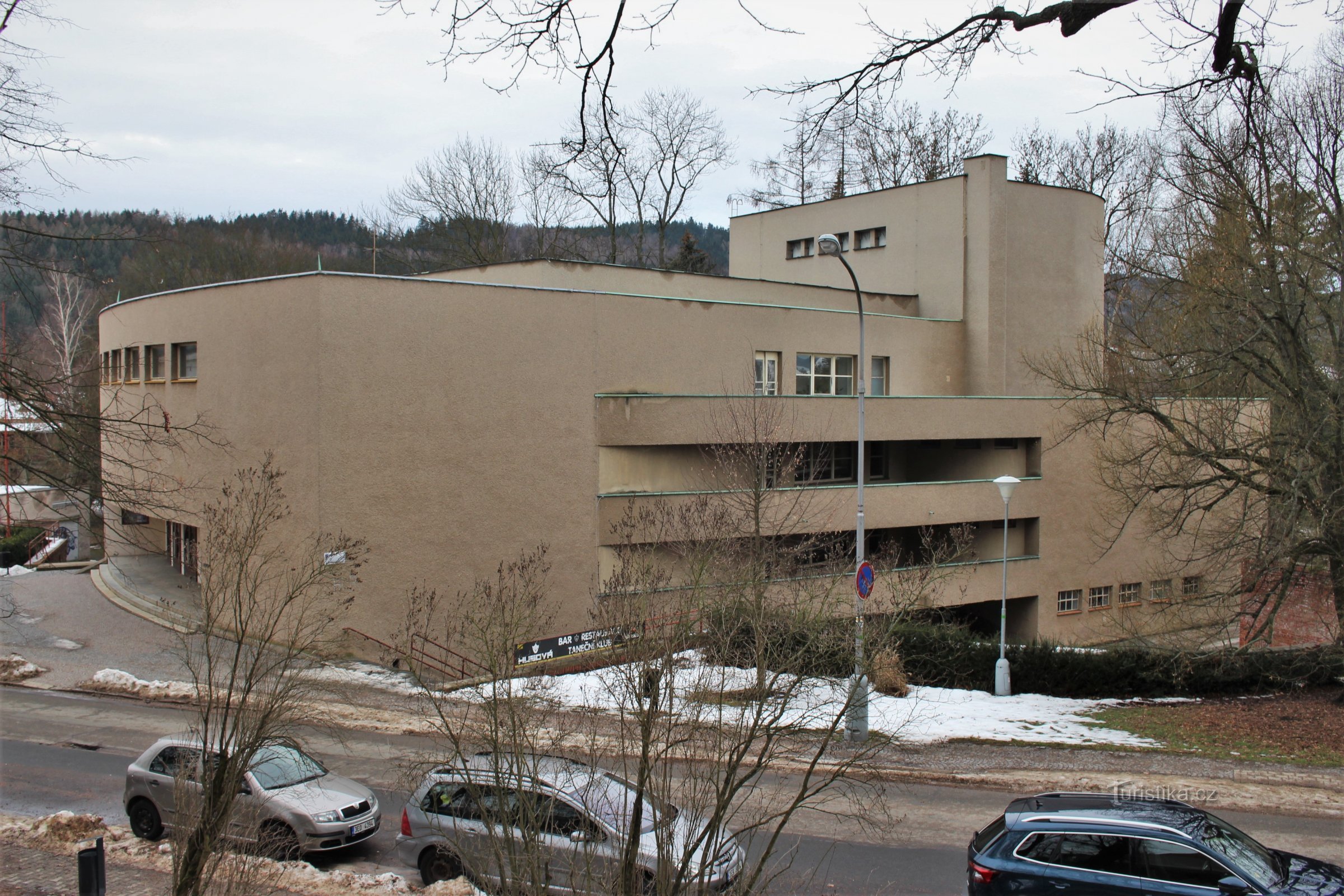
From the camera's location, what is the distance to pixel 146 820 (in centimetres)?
1309

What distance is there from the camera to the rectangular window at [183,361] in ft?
90.3

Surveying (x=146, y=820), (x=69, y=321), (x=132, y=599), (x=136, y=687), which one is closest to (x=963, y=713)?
(x=146, y=820)

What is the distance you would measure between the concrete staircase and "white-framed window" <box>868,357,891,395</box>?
22815 mm

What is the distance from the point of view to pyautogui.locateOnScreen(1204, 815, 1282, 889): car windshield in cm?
887

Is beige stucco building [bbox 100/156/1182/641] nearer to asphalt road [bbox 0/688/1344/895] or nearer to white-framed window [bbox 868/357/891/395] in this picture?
white-framed window [bbox 868/357/891/395]

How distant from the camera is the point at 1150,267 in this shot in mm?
22359

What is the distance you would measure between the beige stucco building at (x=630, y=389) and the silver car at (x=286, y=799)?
706 cm

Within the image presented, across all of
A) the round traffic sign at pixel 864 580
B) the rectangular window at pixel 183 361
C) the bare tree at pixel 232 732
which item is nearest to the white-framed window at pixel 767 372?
the round traffic sign at pixel 864 580

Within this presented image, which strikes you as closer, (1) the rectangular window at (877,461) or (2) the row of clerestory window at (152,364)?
(2) the row of clerestory window at (152,364)

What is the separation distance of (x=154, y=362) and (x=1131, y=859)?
29.8 meters

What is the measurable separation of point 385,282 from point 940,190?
Result: 70.9 ft

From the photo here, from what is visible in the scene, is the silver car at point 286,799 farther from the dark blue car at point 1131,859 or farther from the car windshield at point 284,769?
Answer: the dark blue car at point 1131,859

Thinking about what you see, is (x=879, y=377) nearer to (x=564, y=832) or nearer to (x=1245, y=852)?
(x=1245, y=852)

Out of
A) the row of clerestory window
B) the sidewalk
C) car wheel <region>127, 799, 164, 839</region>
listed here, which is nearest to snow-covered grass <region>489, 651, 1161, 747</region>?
car wheel <region>127, 799, 164, 839</region>
